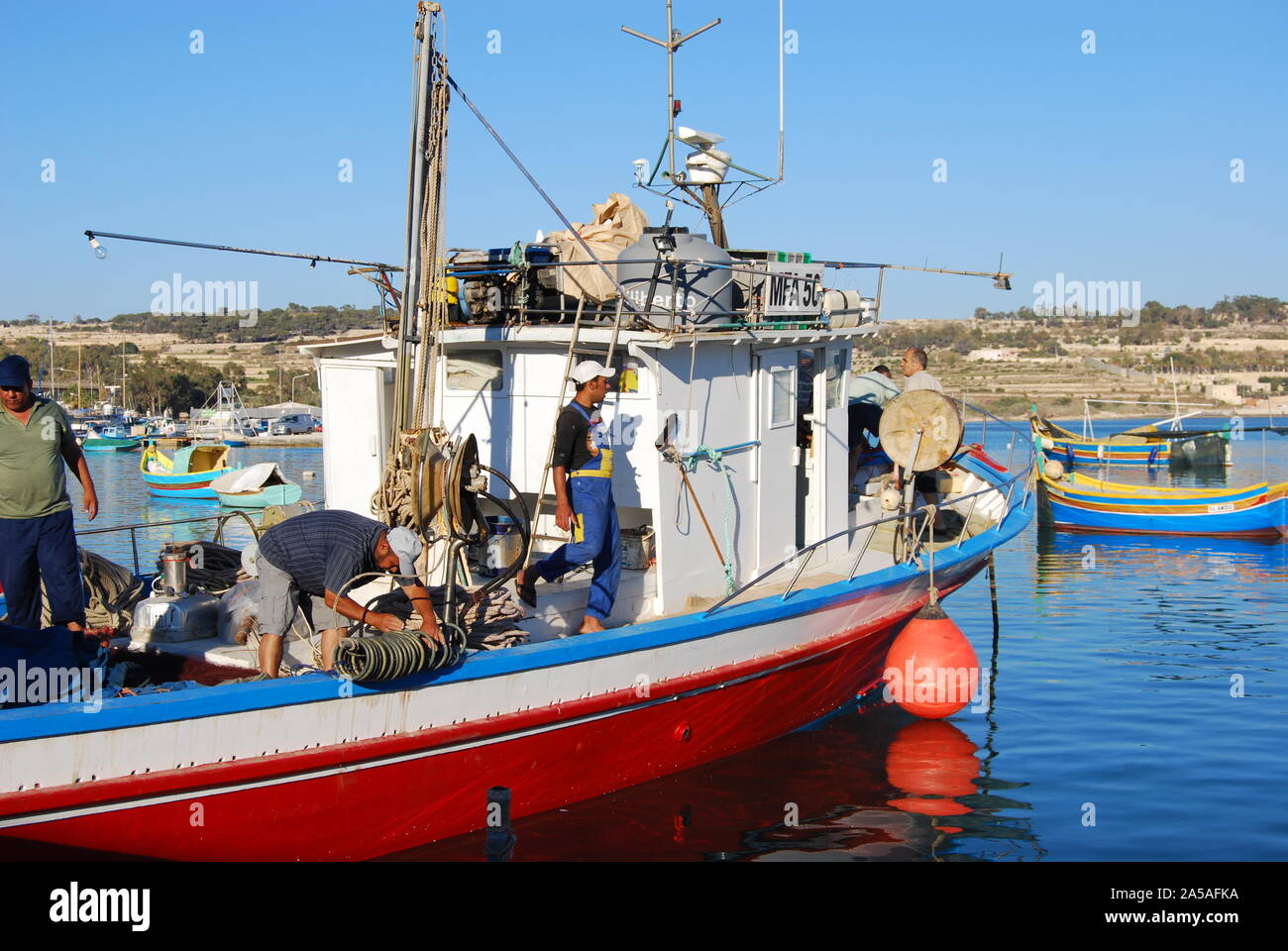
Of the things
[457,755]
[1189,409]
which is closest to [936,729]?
[457,755]

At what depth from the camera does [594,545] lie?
321 inches

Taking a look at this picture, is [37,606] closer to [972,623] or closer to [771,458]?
[771,458]

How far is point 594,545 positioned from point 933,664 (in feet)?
10.9


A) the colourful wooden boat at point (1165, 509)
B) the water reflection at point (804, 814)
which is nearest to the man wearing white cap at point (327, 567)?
the water reflection at point (804, 814)

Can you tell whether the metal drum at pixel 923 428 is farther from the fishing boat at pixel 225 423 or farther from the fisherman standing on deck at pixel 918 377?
the fishing boat at pixel 225 423

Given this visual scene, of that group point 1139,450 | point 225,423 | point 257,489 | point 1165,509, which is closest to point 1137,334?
point 1139,450

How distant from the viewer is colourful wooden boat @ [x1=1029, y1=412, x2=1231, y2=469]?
138 feet

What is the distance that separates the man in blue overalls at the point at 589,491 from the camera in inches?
318

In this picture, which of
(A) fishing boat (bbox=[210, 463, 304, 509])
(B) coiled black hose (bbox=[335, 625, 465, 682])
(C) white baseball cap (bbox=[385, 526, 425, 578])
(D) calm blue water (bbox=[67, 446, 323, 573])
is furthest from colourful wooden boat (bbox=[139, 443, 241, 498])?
(B) coiled black hose (bbox=[335, 625, 465, 682])

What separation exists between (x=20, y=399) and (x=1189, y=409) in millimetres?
67807

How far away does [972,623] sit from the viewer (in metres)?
17.5

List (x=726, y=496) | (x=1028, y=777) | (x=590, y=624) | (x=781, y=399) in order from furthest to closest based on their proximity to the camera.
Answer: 1. (x=1028, y=777)
2. (x=781, y=399)
3. (x=726, y=496)
4. (x=590, y=624)

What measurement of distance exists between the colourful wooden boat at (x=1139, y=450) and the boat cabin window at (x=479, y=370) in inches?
1371

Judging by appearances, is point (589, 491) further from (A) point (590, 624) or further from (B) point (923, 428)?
(B) point (923, 428)
